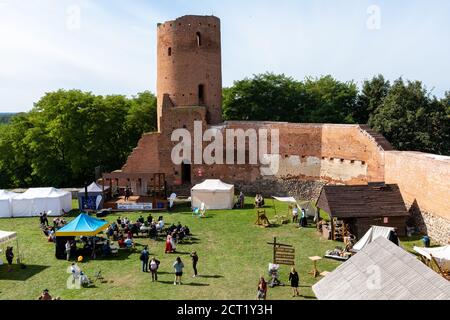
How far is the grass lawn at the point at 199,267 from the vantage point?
14.1 m

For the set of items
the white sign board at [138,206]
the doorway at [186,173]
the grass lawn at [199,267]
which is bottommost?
the grass lawn at [199,267]

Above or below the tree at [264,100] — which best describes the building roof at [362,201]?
below

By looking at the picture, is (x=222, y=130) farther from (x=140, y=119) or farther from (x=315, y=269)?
(x=315, y=269)

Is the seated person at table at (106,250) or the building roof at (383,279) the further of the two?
the seated person at table at (106,250)

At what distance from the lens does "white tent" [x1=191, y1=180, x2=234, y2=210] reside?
26812mm

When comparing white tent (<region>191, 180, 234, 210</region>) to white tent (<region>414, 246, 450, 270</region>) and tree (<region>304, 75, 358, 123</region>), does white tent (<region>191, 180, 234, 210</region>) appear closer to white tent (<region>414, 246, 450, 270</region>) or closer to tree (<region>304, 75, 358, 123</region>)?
white tent (<region>414, 246, 450, 270</region>)

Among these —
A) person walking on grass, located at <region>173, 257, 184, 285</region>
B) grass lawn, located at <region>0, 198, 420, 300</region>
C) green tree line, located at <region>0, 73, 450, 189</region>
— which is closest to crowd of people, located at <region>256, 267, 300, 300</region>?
grass lawn, located at <region>0, 198, 420, 300</region>

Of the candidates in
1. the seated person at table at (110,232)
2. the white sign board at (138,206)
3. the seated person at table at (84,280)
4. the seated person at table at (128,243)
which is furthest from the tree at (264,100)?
the seated person at table at (84,280)

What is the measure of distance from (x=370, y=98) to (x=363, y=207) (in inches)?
849

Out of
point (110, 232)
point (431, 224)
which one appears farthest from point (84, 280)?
point (431, 224)

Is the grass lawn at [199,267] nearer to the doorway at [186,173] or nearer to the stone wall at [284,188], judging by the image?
the stone wall at [284,188]

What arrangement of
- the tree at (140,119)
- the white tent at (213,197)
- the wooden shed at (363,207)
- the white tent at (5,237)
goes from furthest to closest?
the tree at (140,119)
the white tent at (213,197)
the wooden shed at (363,207)
the white tent at (5,237)

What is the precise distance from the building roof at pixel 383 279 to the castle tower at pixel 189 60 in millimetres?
22807
